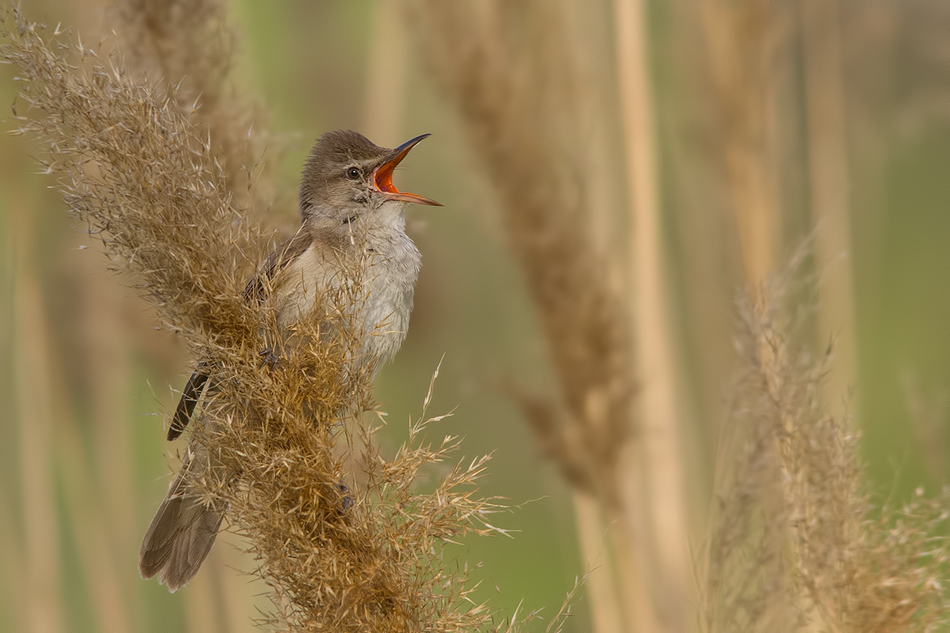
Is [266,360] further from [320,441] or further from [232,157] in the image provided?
[232,157]

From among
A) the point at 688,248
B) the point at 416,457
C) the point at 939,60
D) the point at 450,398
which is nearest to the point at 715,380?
the point at 688,248

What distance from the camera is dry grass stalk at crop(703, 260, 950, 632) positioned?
1.47 m

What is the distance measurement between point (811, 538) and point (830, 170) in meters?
1.71

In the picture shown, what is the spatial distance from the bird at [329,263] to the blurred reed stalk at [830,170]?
1.25 metres

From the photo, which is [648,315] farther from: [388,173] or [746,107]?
[388,173]

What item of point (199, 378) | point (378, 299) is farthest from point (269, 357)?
point (378, 299)

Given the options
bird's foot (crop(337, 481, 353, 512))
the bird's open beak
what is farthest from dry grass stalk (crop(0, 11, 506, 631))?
the bird's open beak

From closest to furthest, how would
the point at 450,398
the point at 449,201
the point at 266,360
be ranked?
the point at 266,360 → the point at 449,201 → the point at 450,398

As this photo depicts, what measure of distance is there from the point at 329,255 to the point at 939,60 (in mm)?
1923

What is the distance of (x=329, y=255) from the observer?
228cm

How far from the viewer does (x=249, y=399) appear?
5.03 ft

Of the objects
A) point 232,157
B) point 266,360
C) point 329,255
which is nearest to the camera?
point 266,360

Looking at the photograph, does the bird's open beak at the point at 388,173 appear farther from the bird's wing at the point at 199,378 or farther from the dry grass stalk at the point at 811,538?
the dry grass stalk at the point at 811,538

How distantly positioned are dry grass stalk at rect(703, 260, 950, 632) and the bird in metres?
0.77
